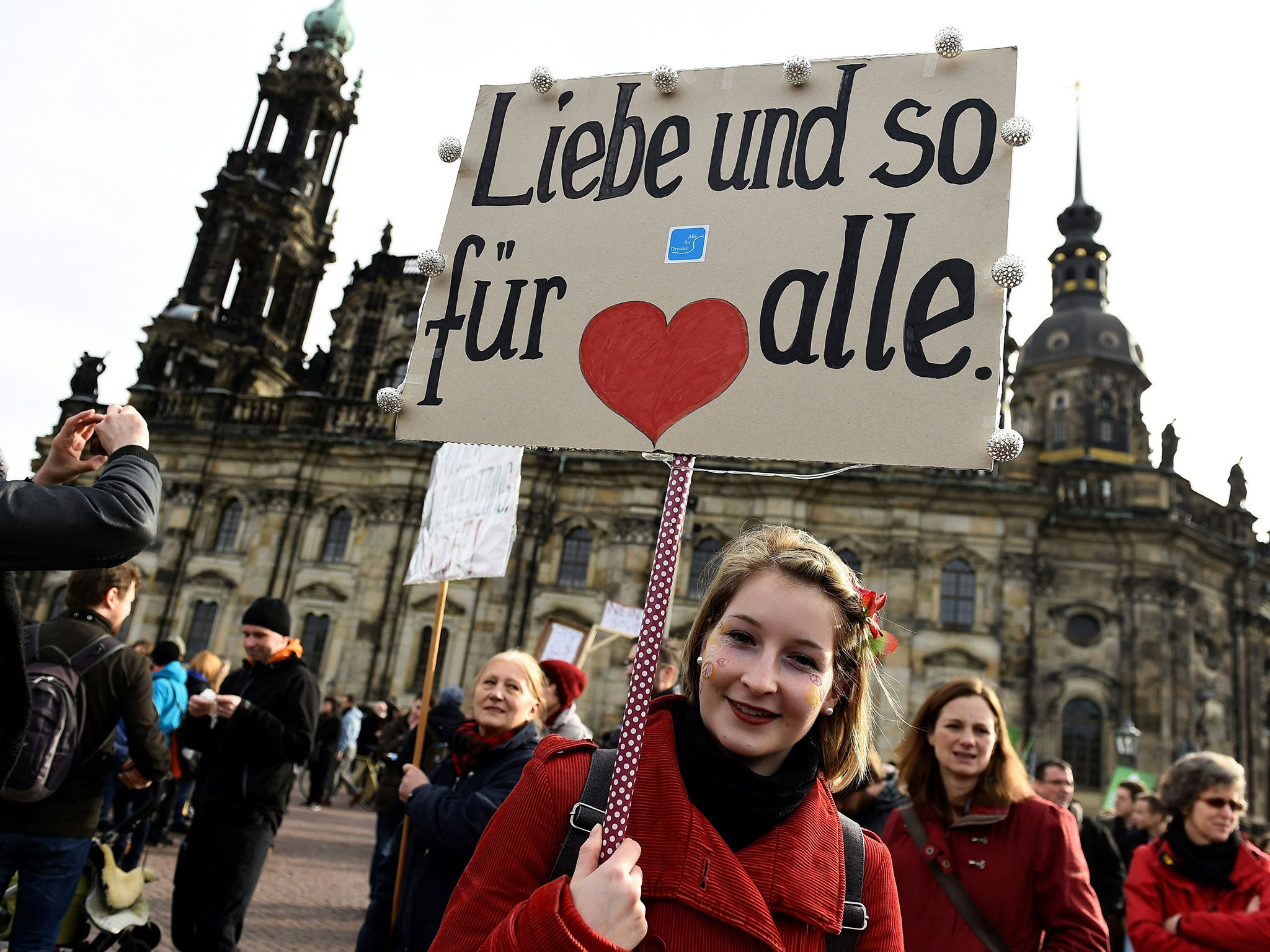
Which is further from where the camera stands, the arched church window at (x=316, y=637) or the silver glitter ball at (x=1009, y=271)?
the arched church window at (x=316, y=637)

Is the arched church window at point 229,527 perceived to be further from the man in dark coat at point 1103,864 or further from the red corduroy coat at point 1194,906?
the red corduroy coat at point 1194,906

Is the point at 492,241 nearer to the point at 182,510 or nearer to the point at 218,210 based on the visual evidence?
the point at 182,510

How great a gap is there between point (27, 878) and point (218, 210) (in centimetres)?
3607

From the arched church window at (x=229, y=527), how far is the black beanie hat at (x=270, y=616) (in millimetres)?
24887

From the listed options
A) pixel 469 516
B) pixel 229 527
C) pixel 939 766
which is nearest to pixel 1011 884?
pixel 939 766

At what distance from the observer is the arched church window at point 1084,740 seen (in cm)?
2305

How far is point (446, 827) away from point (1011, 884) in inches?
81.5

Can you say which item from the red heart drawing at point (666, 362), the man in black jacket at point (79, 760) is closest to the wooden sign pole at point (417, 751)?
the man in black jacket at point (79, 760)

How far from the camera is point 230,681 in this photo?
5.34 metres

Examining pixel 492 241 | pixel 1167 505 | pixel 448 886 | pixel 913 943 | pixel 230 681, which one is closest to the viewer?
pixel 492 241

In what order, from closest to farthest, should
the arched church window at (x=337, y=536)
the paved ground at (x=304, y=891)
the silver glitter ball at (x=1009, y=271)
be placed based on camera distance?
1. the silver glitter ball at (x=1009, y=271)
2. the paved ground at (x=304, y=891)
3. the arched church window at (x=337, y=536)

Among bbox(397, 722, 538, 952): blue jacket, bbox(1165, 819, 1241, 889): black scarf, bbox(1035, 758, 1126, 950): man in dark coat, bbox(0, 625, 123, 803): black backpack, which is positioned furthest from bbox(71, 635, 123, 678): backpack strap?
bbox(1035, 758, 1126, 950): man in dark coat

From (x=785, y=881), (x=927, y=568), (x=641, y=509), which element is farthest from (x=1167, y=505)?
(x=785, y=881)

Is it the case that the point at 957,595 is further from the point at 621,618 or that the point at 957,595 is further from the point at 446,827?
the point at 446,827
